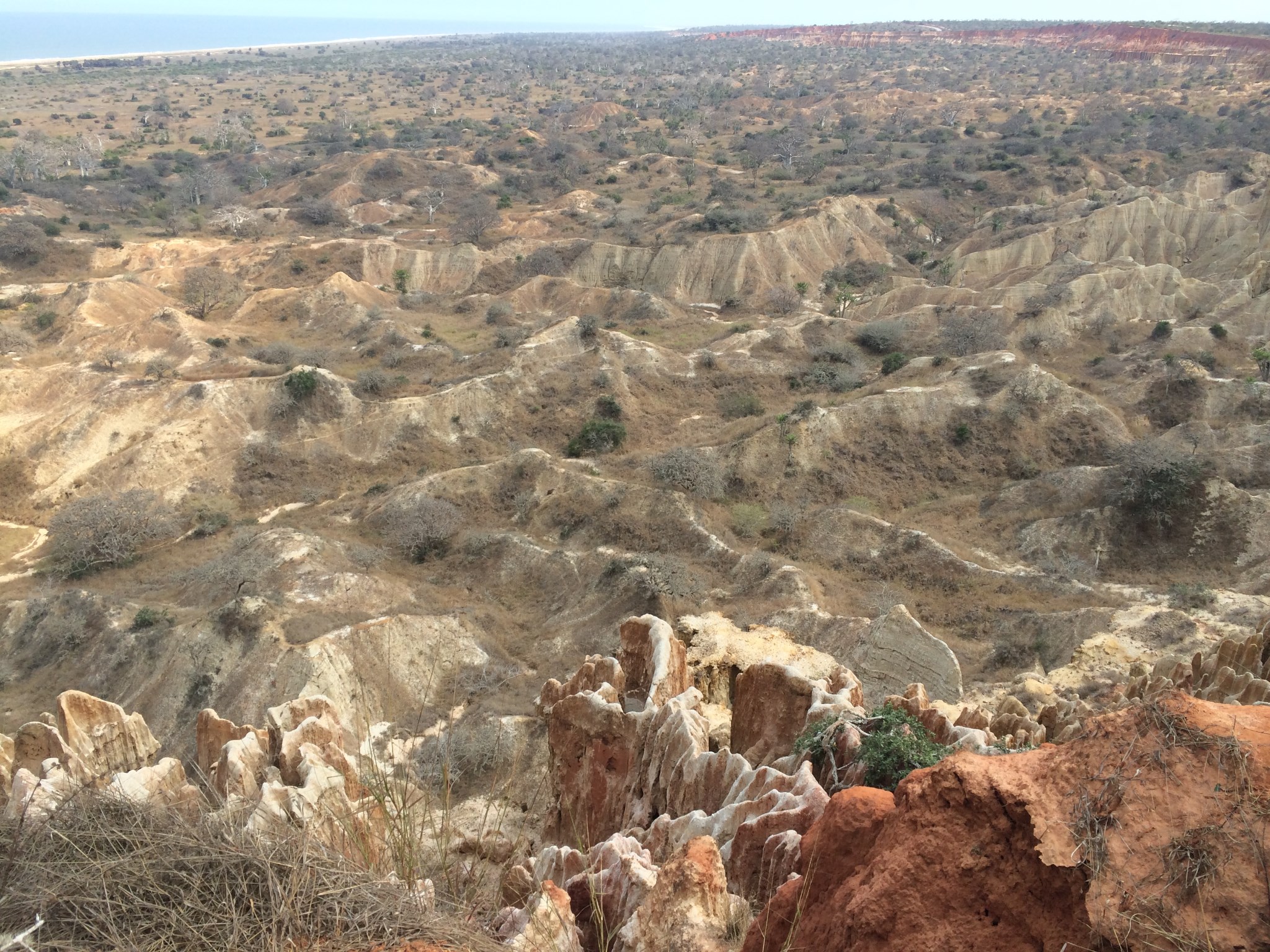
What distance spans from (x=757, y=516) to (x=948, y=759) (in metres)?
23.2

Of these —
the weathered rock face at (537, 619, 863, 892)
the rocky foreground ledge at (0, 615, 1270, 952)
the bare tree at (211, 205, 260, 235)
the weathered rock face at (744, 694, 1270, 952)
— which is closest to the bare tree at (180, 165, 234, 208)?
the bare tree at (211, 205, 260, 235)

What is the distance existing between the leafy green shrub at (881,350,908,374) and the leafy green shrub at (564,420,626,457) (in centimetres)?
1478

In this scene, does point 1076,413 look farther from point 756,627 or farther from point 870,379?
point 756,627

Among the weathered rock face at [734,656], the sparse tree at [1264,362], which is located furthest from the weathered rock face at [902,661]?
the sparse tree at [1264,362]

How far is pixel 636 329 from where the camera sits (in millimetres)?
49250

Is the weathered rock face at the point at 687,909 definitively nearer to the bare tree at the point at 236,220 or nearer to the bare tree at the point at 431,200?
the bare tree at the point at 236,220

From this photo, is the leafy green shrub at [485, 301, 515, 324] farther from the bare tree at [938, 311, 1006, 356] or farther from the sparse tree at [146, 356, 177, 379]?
the bare tree at [938, 311, 1006, 356]

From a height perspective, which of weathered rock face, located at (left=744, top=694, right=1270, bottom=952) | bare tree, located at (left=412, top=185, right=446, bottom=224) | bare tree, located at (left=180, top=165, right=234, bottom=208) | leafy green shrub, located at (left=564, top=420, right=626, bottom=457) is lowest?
leafy green shrub, located at (left=564, top=420, right=626, bottom=457)

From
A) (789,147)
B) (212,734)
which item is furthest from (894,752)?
(789,147)

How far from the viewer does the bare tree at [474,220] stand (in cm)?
6612

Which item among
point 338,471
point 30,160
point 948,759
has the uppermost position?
point 30,160

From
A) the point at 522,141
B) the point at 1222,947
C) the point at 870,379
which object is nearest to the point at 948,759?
the point at 1222,947

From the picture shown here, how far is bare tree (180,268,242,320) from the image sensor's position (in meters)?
51.8

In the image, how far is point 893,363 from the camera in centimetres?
4250
